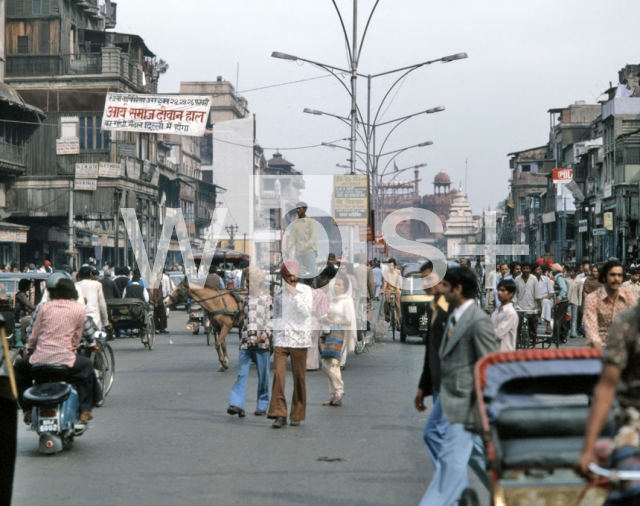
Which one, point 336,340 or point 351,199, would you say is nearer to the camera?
point 336,340

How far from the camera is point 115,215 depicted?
54.2 meters

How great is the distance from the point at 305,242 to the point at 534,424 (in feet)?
44.2

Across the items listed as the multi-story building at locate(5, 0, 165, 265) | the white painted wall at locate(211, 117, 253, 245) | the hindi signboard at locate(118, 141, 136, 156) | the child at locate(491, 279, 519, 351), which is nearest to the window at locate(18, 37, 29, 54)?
the multi-story building at locate(5, 0, 165, 265)

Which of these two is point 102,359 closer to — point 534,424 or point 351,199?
point 534,424

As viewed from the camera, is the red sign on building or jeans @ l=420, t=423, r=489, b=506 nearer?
jeans @ l=420, t=423, r=489, b=506

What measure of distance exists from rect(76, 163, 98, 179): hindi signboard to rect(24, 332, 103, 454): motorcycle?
2764cm

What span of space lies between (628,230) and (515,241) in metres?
53.8

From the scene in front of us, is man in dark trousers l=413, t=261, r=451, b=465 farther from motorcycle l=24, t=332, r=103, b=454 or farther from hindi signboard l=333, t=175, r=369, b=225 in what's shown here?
hindi signboard l=333, t=175, r=369, b=225

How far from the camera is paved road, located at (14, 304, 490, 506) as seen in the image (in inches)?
304

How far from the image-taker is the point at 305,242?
18.3 meters

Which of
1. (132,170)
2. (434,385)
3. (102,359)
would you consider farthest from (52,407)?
(132,170)

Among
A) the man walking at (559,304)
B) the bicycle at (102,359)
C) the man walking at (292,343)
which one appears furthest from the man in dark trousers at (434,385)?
the man walking at (559,304)

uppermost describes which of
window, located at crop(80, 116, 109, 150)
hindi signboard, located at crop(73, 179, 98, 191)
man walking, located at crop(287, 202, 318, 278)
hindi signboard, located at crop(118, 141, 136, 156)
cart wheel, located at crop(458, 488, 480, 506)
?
window, located at crop(80, 116, 109, 150)

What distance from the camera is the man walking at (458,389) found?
20.3 ft
